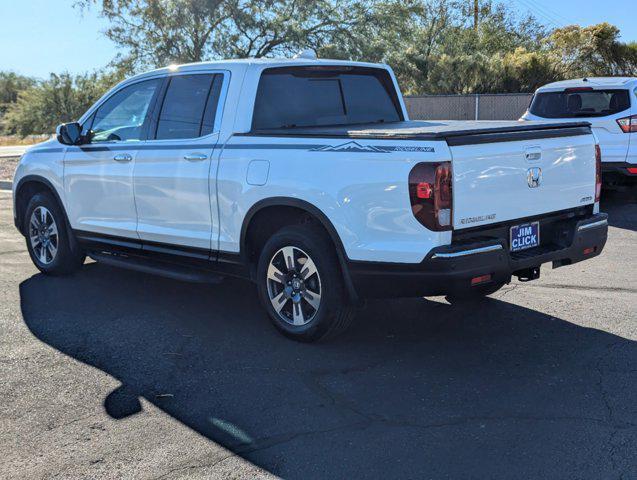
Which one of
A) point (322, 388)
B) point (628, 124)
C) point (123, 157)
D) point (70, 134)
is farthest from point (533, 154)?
point (628, 124)

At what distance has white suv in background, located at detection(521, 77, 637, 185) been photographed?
34.0 ft

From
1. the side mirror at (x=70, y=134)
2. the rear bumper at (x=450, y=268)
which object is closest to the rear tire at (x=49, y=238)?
the side mirror at (x=70, y=134)

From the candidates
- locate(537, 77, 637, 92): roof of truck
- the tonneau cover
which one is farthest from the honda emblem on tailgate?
locate(537, 77, 637, 92): roof of truck

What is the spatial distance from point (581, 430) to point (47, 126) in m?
31.6

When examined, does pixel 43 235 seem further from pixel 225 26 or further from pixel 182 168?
pixel 225 26

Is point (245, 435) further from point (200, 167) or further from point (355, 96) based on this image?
point (355, 96)

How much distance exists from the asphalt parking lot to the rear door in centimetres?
69

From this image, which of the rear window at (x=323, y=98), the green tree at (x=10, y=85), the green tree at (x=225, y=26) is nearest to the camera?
the rear window at (x=323, y=98)

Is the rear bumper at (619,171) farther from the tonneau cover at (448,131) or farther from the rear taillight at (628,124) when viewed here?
the tonneau cover at (448,131)

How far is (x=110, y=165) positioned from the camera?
259 inches

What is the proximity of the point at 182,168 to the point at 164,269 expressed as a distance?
0.86m

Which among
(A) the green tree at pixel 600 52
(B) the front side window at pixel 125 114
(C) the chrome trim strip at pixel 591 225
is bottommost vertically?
(C) the chrome trim strip at pixel 591 225

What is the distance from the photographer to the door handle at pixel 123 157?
636cm

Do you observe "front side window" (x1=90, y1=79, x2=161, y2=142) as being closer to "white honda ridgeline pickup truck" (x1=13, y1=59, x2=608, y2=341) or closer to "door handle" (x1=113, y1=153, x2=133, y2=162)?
"white honda ridgeline pickup truck" (x1=13, y1=59, x2=608, y2=341)
